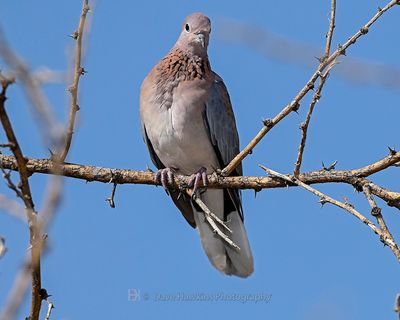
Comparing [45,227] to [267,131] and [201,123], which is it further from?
[201,123]

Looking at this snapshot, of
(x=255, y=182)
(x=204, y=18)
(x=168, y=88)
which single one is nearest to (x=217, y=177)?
(x=255, y=182)

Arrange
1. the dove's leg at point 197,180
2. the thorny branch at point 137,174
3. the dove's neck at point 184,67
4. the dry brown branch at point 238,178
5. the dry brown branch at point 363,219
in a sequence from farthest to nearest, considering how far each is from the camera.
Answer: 1. the dove's neck at point 184,67
2. the dove's leg at point 197,180
3. the dry brown branch at point 238,178
4. the dry brown branch at point 363,219
5. the thorny branch at point 137,174

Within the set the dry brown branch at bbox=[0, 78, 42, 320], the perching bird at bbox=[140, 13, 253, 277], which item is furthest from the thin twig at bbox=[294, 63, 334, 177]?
the perching bird at bbox=[140, 13, 253, 277]

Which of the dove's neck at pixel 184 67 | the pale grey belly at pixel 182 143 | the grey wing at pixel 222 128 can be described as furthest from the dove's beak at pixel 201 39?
the pale grey belly at pixel 182 143

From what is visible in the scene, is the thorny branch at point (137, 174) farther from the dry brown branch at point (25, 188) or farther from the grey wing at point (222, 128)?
the grey wing at point (222, 128)

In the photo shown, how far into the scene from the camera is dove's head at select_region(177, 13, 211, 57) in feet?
17.3

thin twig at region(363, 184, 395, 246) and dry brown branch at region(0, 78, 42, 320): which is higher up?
thin twig at region(363, 184, 395, 246)

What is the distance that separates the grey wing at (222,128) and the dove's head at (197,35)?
0.28 meters

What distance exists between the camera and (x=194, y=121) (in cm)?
518

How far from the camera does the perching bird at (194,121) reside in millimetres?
5133

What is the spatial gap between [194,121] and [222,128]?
0.86 feet

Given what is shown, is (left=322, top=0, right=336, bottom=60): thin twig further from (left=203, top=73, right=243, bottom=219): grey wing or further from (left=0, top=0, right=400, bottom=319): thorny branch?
(left=203, top=73, right=243, bottom=219): grey wing

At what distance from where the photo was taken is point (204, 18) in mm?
5281

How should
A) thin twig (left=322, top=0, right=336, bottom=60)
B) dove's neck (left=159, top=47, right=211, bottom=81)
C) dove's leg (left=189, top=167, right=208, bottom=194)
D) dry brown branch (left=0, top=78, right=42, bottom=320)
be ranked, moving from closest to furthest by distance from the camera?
dry brown branch (left=0, top=78, right=42, bottom=320) < thin twig (left=322, top=0, right=336, bottom=60) < dove's leg (left=189, top=167, right=208, bottom=194) < dove's neck (left=159, top=47, right=211, bottom=81)
